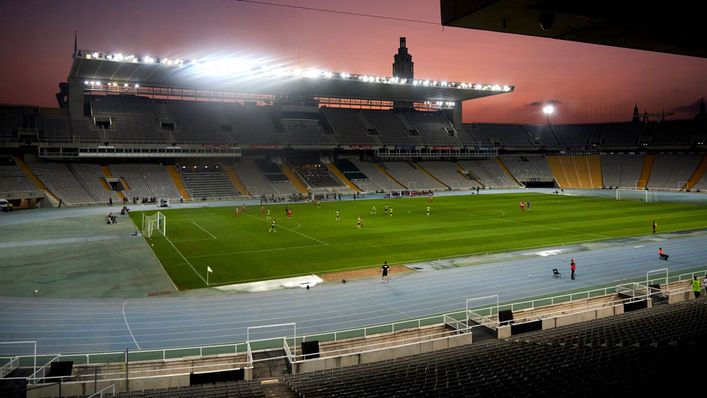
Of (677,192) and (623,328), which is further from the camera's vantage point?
(677,192)

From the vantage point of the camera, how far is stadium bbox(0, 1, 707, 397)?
11.9m

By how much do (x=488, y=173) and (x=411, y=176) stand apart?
17862mm

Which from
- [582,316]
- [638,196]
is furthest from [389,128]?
[582,316]

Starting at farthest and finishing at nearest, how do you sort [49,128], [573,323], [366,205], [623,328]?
[49,128]
[366,205]
[573,323]
[623,328]

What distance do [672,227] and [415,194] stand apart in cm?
4140

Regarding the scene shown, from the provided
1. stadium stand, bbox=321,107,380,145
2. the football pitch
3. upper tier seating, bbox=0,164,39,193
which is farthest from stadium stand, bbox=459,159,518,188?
upper tier seating, bbox=0,164,39,193

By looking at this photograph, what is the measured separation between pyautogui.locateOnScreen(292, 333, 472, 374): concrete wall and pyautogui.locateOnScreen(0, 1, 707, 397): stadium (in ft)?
0.20

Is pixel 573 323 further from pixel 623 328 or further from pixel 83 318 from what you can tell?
pixel 83 318

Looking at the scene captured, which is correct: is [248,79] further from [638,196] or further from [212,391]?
[212,391]

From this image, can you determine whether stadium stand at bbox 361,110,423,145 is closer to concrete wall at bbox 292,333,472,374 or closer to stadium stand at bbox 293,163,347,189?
stadium stand at bbox 293,163,347,189

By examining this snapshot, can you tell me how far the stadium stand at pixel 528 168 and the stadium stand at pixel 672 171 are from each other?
17677mm

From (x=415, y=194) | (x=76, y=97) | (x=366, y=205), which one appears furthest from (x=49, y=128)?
(x=415, y=194)

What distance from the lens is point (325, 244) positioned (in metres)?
34.6

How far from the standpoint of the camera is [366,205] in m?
61.9
